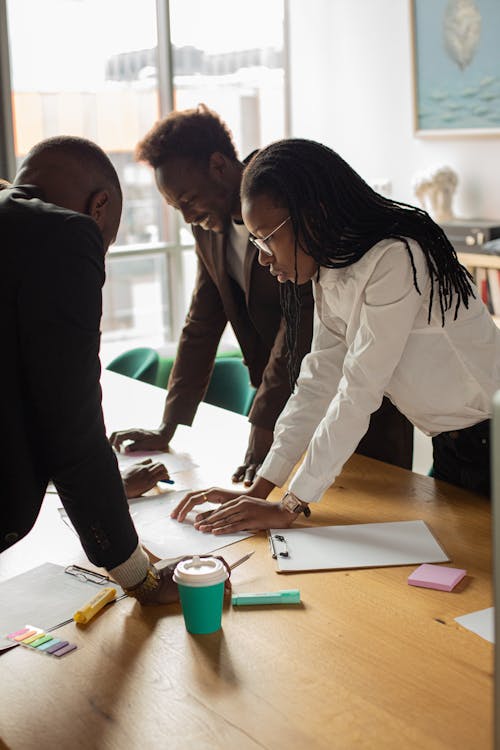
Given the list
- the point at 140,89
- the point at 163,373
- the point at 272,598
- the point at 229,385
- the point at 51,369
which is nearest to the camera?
the point at 51,369

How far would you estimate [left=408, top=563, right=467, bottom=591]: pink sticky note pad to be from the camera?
1482 millimetres

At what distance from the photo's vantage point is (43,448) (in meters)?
1.32

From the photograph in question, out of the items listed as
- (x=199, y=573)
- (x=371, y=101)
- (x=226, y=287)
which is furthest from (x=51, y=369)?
(x=371, y=101)

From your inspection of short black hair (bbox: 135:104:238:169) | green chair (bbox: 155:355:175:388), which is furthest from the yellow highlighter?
green chair (bbox: 155:355:175:388)

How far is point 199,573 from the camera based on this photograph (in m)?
1.33

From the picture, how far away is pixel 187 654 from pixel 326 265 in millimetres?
783

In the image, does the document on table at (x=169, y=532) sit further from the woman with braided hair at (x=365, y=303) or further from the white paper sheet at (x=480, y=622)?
the white paper sheet at (x=480, y=622)

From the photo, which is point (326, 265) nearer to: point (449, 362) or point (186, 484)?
point (449, 362)

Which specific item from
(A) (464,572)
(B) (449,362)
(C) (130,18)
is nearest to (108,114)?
(C) (130,18)

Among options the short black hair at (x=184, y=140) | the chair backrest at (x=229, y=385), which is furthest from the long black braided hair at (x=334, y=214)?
the chair backrest at (x=229, y=385)

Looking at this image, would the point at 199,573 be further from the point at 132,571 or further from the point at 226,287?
the point at 226,287

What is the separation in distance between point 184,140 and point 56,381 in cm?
118

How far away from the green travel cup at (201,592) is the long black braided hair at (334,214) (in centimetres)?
66

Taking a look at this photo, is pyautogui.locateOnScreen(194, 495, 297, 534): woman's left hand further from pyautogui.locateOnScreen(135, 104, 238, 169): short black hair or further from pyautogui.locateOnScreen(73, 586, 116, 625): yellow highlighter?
pyautogui.locateOnScreen(135, 104, 238, 169): short black hair
